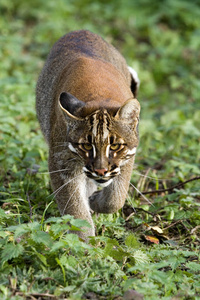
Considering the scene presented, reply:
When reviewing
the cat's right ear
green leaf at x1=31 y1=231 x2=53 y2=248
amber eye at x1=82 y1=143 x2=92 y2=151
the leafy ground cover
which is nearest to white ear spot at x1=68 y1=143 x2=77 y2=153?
amber eye at x1=82 y1=143 x2=92 y2=151

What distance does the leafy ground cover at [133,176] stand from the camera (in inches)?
204

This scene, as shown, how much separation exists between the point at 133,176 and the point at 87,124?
296cm

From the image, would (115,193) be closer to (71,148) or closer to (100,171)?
(71,148)

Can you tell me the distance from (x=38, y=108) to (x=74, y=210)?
8.22 ft

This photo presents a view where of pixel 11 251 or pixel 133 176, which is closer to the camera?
pixel 11 251

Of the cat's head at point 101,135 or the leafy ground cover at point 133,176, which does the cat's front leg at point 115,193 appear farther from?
the cat's head at point 101,135

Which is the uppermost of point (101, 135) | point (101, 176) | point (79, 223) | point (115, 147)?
point (101, 135)

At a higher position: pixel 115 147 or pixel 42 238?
pixel 115 147

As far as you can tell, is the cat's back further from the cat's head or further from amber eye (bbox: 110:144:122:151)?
amber eye (bbox: 110:144:122:151)

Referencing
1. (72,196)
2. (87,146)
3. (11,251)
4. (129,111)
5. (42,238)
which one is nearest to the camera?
(11,251)

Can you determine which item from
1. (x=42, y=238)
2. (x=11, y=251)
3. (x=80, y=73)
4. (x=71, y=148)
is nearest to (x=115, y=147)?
(x=71, y=148)

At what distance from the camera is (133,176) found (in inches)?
334

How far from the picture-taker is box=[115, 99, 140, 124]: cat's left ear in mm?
5742

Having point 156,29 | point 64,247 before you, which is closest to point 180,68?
point 156,29
